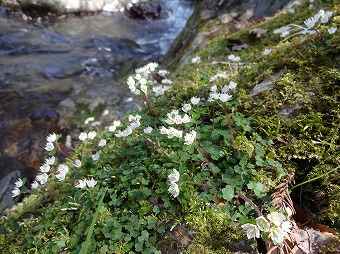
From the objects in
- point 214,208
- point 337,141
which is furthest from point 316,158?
point 214,208

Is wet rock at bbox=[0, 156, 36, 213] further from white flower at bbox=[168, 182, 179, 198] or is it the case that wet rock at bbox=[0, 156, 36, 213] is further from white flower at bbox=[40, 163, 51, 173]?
white flower at bbox=[168, 182, 179, 198]

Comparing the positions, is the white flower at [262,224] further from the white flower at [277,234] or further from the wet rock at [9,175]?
the wet rock at [9,175]

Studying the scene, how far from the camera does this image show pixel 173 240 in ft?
6.68

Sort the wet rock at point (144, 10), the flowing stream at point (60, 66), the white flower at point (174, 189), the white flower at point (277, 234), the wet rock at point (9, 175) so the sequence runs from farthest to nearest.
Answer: the wet rock at point (144, 10), the flowing stream at point (60, 66), the wet rock at point (9, 175), the white flower at point (174, 189), the white flower at point (277, 234)

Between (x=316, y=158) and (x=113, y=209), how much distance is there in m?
1.65

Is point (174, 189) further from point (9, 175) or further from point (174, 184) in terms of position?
point (9, 175)

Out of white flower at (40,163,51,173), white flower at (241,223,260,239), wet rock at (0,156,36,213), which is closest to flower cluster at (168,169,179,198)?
white flower at (241,223,260,239)

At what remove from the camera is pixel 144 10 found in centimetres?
1584

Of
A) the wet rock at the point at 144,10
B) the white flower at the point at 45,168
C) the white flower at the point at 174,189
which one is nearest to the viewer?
the white flower at the point at 174,189

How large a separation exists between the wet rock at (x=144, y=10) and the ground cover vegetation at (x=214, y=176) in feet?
45.8

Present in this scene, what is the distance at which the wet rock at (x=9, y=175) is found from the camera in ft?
13.6

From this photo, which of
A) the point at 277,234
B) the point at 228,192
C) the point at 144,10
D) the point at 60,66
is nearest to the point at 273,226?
the point at 277,234

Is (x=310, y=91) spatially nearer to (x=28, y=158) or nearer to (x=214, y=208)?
(x=214, y=208)

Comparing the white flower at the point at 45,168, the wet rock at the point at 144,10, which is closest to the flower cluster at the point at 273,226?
the white flower at the point at 45,168
